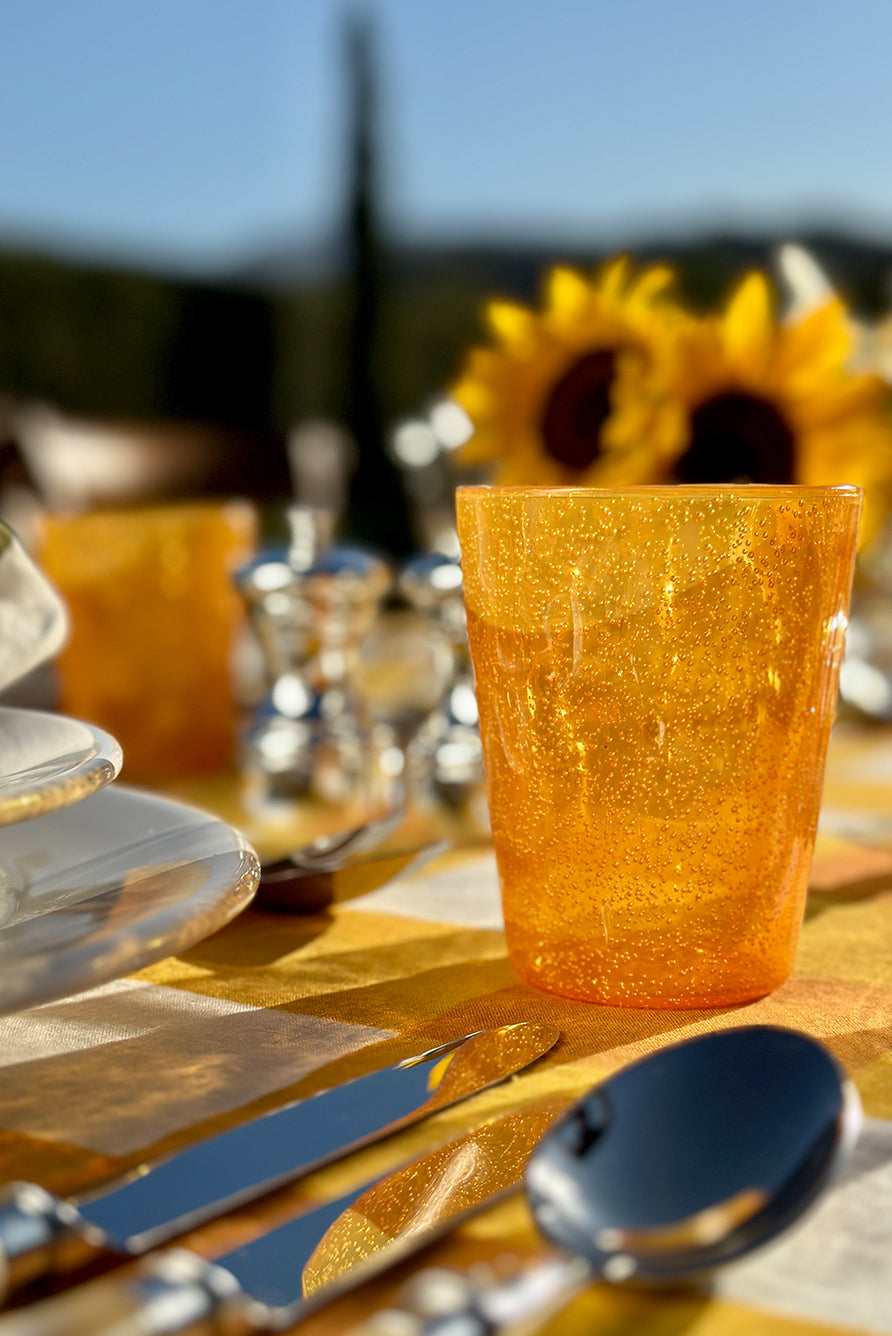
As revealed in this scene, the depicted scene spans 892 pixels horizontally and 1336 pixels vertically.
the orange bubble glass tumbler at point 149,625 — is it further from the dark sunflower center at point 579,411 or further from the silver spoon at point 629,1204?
the silver spoon at point 629,1204

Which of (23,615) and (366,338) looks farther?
(366,338)

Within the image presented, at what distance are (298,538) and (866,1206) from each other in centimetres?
45

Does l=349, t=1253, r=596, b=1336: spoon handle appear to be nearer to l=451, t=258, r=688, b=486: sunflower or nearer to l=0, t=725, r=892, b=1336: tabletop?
l=0, t=725, r=892, b=1336: tabletop

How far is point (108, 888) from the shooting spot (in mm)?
255

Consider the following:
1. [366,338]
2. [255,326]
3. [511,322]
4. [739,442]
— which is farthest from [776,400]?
[255,326]

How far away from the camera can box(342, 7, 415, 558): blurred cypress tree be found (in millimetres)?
3053

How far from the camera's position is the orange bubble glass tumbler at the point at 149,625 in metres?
0.62

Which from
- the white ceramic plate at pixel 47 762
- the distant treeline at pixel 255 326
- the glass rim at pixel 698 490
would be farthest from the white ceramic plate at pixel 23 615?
the distant treeline at pixel 255 326

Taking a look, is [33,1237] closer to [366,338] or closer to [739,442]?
[739,442]

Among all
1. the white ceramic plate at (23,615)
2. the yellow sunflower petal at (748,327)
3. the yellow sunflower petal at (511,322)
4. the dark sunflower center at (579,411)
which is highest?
the yellow sunflower petal at (511,322)

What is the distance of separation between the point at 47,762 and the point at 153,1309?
0.13 m

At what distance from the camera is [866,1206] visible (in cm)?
20

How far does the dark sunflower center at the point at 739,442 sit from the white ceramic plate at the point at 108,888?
1.16 feet

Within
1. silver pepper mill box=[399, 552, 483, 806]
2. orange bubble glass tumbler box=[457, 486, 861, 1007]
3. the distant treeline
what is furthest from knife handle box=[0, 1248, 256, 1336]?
the distant treeline
